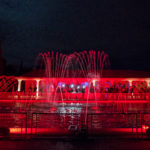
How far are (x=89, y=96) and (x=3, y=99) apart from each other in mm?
13114

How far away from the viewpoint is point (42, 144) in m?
5.53

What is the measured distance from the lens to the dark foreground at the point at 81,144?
5270 millimetres

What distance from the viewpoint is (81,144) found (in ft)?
18.3

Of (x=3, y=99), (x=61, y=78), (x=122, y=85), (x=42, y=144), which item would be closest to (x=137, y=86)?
(x=122, y=85)

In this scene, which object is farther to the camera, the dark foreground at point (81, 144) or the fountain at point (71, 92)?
the fountain at point (71, 92)

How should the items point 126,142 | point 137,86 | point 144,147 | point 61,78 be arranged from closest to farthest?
point 144,147
point 126,142
point 61,78
point 137,86

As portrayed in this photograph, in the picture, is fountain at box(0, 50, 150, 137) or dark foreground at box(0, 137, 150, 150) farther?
fountain at box(0, 50, 150, 137)

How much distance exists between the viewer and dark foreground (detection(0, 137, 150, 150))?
17.3ft

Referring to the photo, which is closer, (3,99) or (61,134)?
(61,134)

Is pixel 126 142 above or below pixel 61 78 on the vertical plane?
below

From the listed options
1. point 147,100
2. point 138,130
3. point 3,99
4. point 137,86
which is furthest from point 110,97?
point 138,130

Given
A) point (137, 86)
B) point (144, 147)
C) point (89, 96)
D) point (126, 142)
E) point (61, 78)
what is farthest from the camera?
point (137, 86)

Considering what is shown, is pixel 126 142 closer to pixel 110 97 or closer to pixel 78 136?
pixel 78 136

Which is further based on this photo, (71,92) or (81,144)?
(71,92)
